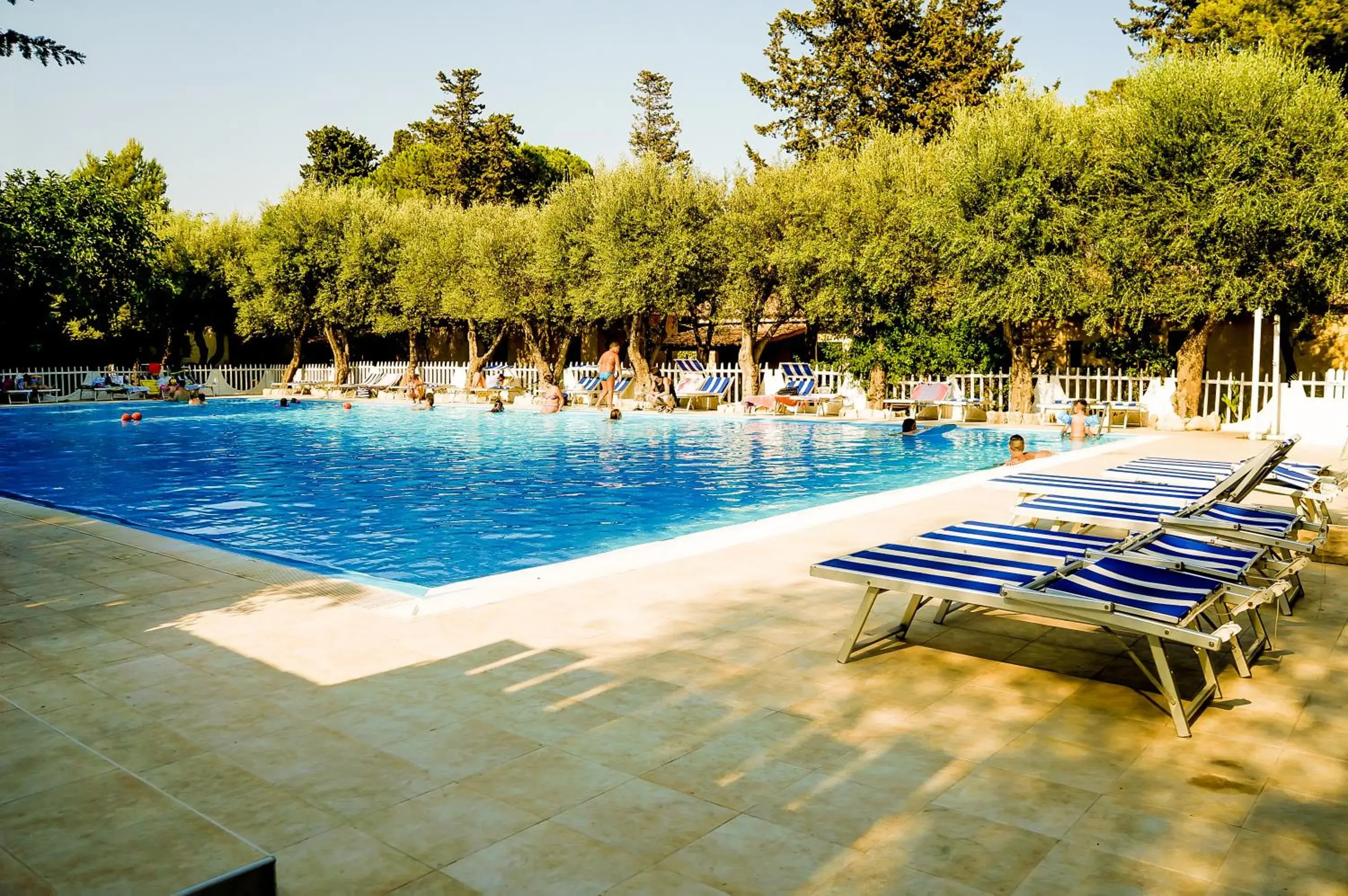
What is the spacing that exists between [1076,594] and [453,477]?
448 inches

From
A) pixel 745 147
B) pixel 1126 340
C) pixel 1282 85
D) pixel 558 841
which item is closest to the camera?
pixel 558 841

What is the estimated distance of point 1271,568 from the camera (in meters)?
5.40

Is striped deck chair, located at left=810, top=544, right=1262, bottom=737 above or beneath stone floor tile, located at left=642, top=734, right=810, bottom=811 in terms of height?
above

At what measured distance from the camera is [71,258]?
30.1 m

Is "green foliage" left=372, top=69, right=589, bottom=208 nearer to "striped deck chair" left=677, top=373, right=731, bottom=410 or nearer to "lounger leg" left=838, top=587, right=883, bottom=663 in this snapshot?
"striped deck chair" left=677, top=373, right=731, bottom=410

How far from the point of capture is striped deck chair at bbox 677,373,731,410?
2658 cm

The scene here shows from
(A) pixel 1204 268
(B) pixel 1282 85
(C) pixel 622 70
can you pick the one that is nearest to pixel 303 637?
(A) pixel 1204 268

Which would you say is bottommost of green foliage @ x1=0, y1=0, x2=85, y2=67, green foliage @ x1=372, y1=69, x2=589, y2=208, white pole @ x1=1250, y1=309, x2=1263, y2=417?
white pole @ x1=1250, y1=309, x2=1263, y2=417

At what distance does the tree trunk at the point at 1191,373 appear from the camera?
2036 cm

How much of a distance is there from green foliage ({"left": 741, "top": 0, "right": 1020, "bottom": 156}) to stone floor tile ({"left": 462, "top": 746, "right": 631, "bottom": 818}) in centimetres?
3844

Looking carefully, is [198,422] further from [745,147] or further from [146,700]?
[745,147]

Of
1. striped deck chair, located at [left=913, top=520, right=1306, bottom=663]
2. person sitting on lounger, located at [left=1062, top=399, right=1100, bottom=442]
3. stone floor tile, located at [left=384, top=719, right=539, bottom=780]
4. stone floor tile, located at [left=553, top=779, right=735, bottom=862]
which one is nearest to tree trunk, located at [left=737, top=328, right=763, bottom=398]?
person sitting on lounger, located at [left=1062, top=399, right=1100, bottom=442]

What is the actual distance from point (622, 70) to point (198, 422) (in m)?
37.6

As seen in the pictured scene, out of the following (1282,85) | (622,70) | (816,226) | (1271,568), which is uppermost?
(622,70)
